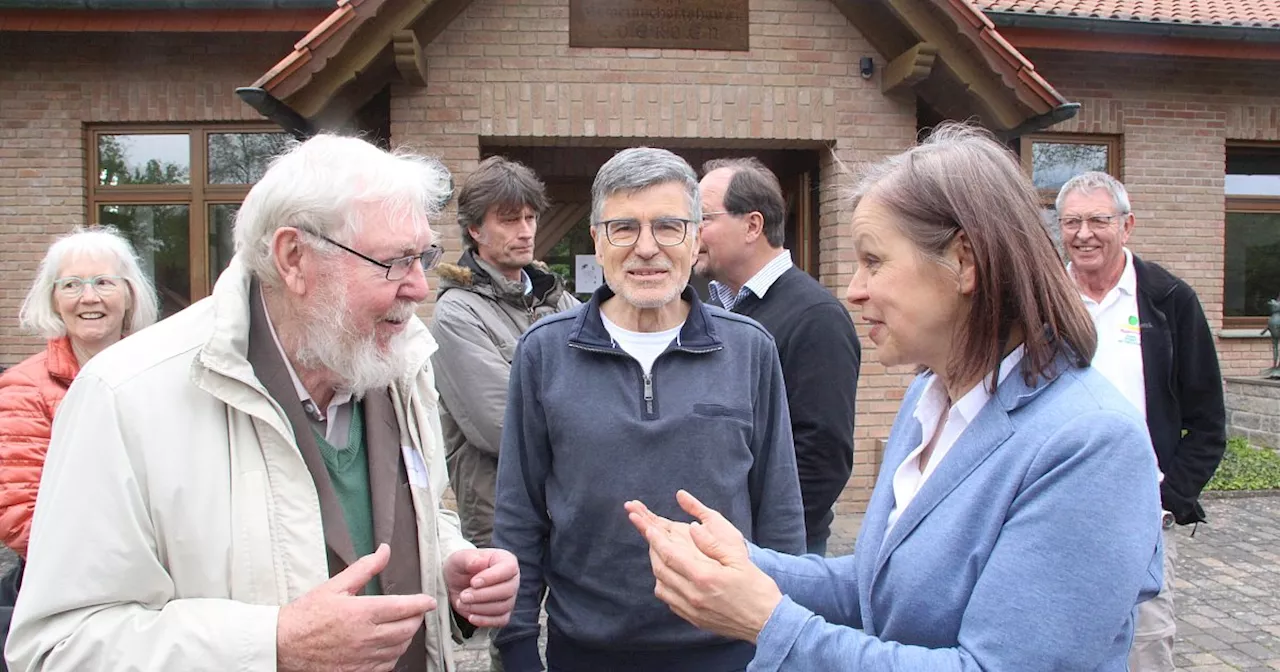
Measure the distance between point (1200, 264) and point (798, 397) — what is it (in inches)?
310

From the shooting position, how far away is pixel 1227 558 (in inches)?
248

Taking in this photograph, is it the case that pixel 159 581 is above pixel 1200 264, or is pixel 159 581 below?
below

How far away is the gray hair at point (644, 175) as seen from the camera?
2.41 m

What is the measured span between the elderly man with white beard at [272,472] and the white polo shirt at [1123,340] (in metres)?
2.72

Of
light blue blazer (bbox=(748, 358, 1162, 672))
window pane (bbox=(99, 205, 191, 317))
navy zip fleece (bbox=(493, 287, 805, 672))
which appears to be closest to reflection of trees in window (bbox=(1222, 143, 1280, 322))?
navy zip fleece (bbox=(493, 287, 805, 672))

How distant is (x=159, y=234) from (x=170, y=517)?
24.5 ft

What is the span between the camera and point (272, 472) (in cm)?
167

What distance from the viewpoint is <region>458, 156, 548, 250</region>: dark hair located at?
3484mm

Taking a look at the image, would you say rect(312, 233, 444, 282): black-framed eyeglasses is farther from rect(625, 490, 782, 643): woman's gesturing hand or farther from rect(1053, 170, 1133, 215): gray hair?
rect(1053, 170, 1133, 215): gray hair

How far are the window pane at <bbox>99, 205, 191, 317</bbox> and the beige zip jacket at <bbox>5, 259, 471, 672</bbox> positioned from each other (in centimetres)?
708

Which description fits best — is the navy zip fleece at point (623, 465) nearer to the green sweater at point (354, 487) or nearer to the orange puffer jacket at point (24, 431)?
the green sweater at point (354, 487)

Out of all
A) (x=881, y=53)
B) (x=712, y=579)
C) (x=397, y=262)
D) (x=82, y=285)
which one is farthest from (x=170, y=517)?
(x=881, y=53)

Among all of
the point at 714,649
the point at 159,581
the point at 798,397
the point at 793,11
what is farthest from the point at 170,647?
the point at 793,11

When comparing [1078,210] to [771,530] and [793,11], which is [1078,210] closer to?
[771,530]
